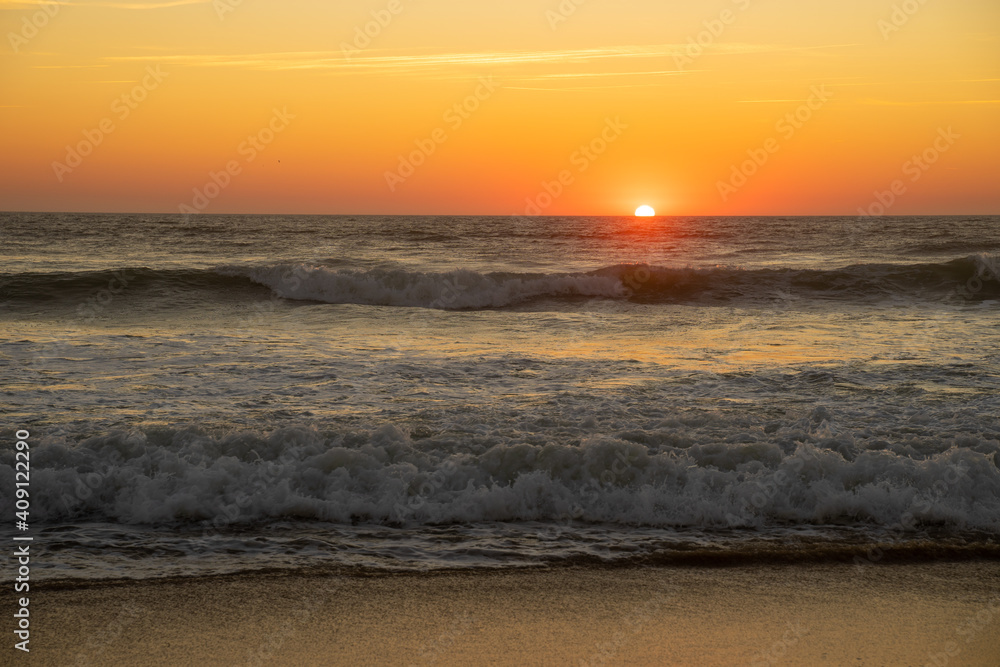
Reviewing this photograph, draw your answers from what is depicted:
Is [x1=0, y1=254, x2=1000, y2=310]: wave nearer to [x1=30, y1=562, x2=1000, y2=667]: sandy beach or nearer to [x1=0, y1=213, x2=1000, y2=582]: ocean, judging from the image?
[x1=0, y1=213, x2=1000, y2=582]: ocean

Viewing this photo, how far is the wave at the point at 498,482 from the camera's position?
602 cm

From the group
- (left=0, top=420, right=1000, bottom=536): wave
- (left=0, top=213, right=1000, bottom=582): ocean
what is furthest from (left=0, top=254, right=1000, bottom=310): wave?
(left=0, top=420, right=1000, bottom=536): wave

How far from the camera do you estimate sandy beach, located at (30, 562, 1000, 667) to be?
13.2 ft

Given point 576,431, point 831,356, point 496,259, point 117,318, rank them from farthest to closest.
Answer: point 496,259 → point 117,318 → point 831,356 → point 576,431

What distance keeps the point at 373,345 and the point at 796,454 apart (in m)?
7.74

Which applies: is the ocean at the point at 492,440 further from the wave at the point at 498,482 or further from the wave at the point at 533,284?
the wave at the point at 533,284

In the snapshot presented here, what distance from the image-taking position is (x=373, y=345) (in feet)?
42.2

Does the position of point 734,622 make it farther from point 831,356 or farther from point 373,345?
point 373,345

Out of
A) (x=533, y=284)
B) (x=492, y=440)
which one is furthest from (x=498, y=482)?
(x=533, y=284)

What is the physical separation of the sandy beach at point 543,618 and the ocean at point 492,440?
11.5 inches

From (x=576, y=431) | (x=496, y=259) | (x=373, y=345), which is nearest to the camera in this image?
(x=576, y=431)

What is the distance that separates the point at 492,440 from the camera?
7172 millimetres

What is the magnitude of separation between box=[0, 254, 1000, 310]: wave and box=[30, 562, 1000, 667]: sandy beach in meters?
15.5

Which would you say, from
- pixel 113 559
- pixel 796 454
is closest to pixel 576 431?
pixel 796 454
